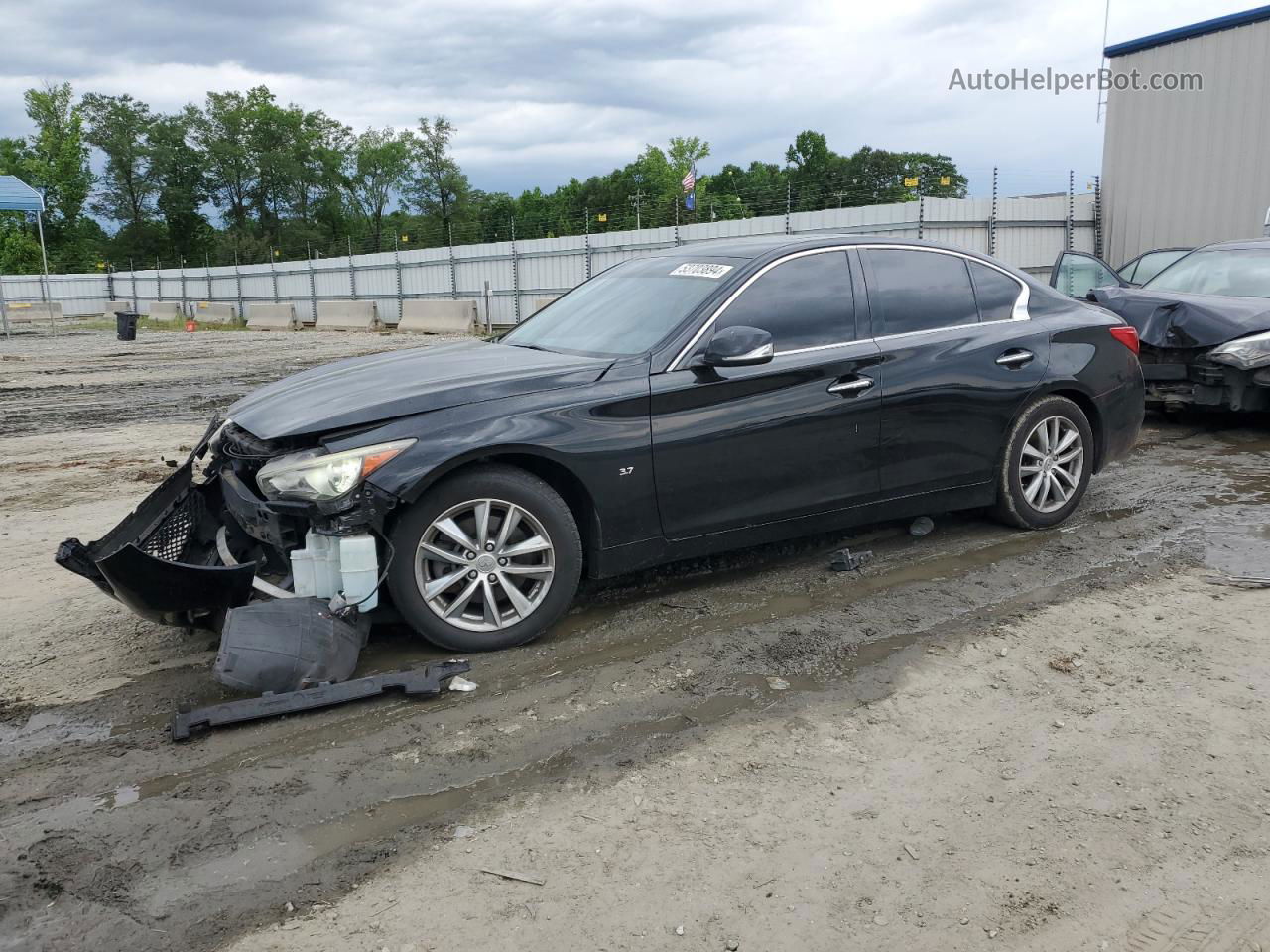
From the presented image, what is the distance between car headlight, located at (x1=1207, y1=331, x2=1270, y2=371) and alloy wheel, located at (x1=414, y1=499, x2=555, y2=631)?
6289mm

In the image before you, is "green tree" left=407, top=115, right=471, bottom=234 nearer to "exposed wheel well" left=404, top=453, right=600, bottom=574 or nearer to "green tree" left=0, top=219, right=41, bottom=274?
"green tree" left=0, top=219, right=41, bottom=274

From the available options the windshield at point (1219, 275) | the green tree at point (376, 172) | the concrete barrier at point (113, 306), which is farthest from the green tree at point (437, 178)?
the windshield at point (1219, 275)

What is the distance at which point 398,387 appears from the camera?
4.37m

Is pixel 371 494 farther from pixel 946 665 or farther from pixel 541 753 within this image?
pixel 946 665

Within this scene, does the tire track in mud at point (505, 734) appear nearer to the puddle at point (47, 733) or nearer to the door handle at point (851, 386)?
the puddle at point (47, 733)

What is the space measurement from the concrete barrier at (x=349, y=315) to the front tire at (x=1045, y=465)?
2762cm

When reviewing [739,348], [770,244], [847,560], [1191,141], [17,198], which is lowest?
[847,560]

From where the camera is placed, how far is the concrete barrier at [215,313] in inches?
1535

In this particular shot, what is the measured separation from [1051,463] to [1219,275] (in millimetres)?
4758

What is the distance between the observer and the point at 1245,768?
3270 millimetres

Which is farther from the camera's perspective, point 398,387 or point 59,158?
point 59,158

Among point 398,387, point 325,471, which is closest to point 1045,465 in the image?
point 398,387

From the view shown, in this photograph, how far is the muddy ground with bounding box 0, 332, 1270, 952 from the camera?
2.62 meters

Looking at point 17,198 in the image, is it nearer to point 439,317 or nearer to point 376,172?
point 439,317
